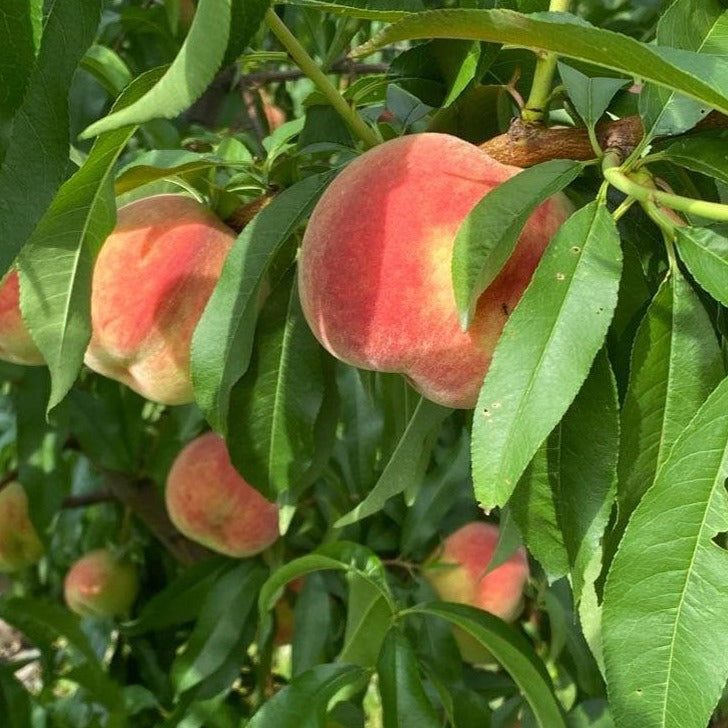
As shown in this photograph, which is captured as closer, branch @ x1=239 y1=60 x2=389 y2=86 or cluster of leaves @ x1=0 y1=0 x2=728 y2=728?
cluster of leaves @ x1=0 y1=0 x2=728 y2=728

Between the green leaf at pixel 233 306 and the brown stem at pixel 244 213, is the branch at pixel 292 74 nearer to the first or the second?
the brown stem at pixel 244 213

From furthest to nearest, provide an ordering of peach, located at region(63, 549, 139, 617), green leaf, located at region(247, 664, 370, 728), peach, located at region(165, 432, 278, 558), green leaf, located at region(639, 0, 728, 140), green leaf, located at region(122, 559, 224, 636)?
peach, located at region(63, 549, 139, 617) < green leaf, located at region(122, 559, 224, 636) < peach, located at region(165, 432, 278, 558) < green leaf, located at region(247, 664, 370, 728) < green leaf, located at region(639, 0, 728, 140)

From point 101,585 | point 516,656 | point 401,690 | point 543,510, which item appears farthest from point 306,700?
point 101,585

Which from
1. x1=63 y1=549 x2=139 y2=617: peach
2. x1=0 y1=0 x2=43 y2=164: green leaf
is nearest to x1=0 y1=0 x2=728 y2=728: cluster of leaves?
x1=0 y1=0 x2=43 y2=164: green leaf

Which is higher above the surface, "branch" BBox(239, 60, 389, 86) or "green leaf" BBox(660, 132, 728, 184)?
"green leaf" BBox(660, 132, 728, 184)

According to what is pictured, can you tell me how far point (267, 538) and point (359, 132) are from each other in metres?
0.72

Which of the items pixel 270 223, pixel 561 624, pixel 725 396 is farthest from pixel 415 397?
pixel 561 624

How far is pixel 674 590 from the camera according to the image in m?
0.50

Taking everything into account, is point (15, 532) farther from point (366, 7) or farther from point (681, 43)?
point (681, 43)

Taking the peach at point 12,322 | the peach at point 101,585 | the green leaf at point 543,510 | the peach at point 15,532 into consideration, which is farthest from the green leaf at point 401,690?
the peach at point 15,532

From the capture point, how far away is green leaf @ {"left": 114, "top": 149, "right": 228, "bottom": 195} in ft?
2.40

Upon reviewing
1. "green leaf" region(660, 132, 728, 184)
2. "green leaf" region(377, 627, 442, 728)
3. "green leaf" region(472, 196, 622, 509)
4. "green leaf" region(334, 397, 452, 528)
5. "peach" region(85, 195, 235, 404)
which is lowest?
"green leaf" region(377, 627, 442, 728)

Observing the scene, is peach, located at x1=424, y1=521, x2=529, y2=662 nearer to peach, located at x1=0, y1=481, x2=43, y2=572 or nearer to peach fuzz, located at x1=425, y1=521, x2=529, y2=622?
peach fuzz, located at x1=425, y1=521, x2=529, y2=622

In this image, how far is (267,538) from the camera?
132cm
